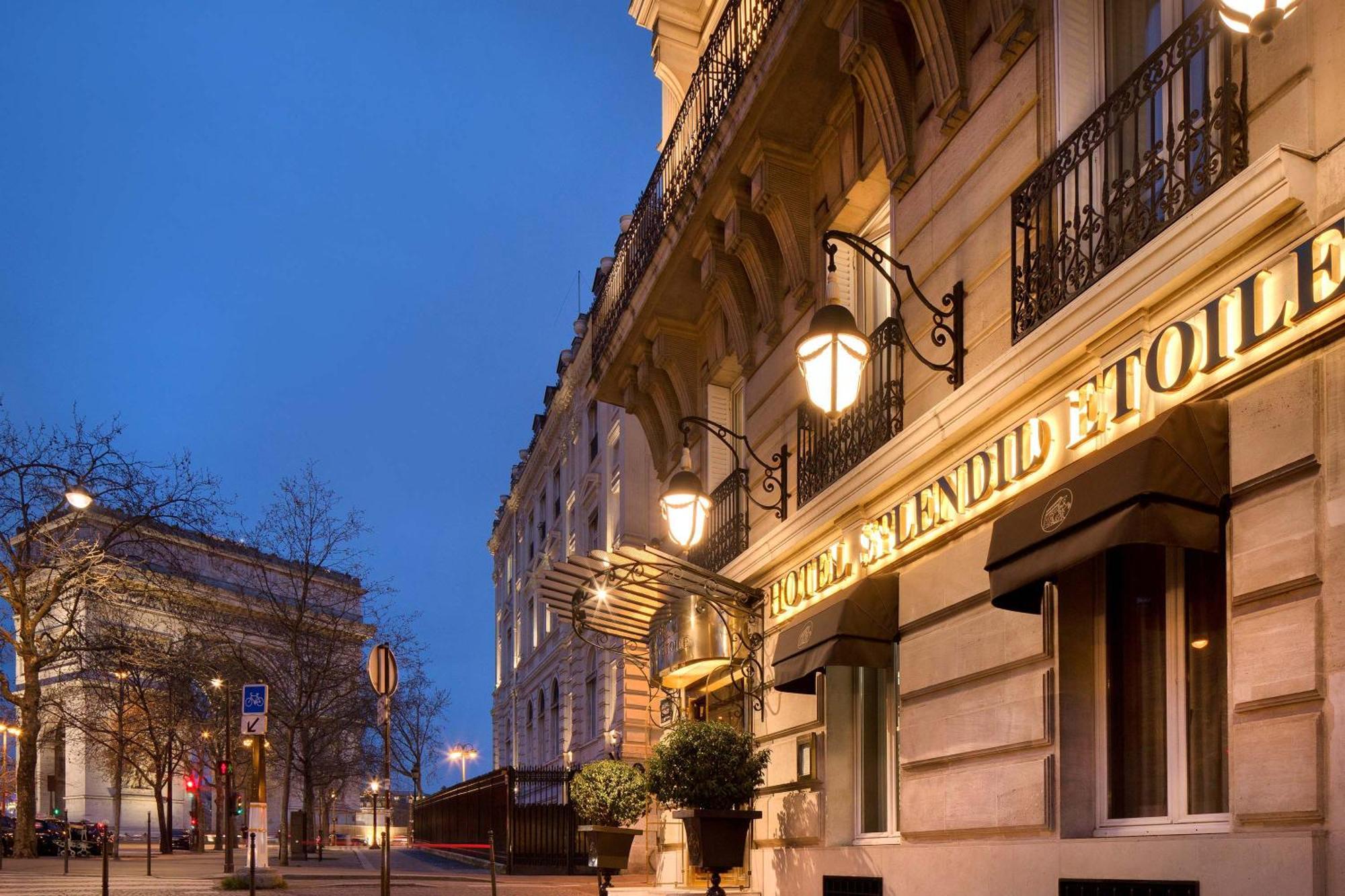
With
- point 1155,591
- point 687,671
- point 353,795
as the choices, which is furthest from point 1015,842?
point 353,795

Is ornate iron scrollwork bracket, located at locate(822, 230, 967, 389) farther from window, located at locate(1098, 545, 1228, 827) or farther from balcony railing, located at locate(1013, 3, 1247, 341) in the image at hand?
window, located at locate(1098, 545, 1228, 827)

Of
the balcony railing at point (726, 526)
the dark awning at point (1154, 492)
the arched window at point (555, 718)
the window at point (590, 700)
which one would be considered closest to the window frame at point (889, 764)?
the balcony railing at point (726, 526)

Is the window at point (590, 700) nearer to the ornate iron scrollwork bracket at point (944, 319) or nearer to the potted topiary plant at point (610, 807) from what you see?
the potted topiary plant at point (610, 807)

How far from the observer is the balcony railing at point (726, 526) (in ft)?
48.7

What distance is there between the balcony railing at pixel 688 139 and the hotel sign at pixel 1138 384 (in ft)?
17.6

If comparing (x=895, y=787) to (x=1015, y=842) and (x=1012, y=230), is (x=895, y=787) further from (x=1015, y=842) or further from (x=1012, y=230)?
(x=1012, y=230)

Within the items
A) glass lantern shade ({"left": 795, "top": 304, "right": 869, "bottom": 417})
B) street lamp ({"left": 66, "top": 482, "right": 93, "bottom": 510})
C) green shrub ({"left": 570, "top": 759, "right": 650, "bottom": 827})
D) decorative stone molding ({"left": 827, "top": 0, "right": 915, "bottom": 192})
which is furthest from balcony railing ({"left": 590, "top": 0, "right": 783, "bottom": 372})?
street lamp ({"left": 66, "top": 482, "right": 93, "bottom": 510})

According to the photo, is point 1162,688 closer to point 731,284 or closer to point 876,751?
point 876,751

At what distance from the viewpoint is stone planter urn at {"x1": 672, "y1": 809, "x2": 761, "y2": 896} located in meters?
11.7

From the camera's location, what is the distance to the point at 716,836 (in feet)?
38.8

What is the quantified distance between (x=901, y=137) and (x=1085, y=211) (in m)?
3.23

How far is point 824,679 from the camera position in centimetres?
1141

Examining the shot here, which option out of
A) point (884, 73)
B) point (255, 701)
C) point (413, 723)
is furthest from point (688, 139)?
point (413, 723)

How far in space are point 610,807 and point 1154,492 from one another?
11422 mm
